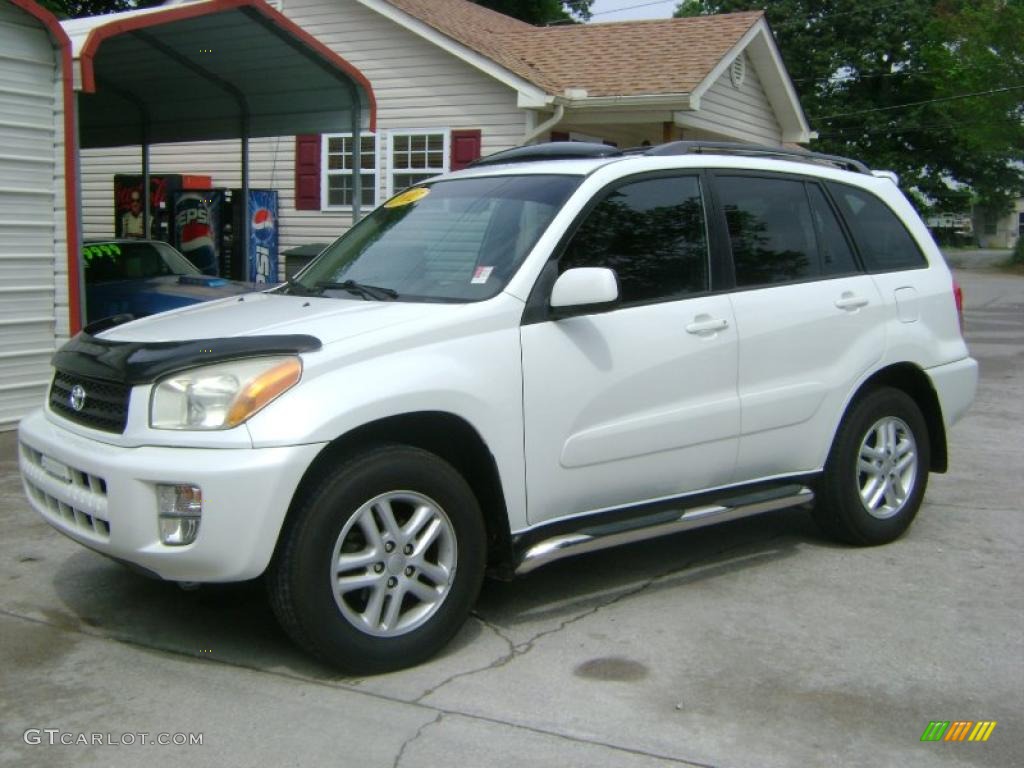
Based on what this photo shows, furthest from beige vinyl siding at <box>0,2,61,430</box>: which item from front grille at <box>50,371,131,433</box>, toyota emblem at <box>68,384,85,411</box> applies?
toyota emblem at <box>68,384,85,411</box>

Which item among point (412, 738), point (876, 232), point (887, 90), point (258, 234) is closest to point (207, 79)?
point (258, 234)

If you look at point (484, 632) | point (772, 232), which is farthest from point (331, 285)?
point (772, 232)

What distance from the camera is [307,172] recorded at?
17.5 m

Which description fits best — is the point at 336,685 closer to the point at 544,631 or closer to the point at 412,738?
the point at 412,738

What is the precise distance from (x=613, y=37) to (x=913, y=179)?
33046 millimetres

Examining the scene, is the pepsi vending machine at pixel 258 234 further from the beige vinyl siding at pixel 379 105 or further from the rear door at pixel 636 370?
the rear door at pixel 636 370

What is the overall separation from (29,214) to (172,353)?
5.55 m

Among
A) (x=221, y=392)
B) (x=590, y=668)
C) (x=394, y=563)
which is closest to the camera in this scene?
(x=221, y=392)

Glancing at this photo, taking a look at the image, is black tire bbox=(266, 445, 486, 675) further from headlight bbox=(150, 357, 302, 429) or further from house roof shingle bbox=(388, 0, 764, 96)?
house roof shingle bbox=(388, 0, 764, 96)

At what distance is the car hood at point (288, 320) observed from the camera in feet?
13.7

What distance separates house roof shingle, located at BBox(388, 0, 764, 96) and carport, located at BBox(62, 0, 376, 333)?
11.6ft

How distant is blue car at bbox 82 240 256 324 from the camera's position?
11062mm

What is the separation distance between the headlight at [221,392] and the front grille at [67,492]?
1.15 feet

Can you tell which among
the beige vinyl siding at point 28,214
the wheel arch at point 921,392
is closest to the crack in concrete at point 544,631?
the wheel arch at point 921,392
